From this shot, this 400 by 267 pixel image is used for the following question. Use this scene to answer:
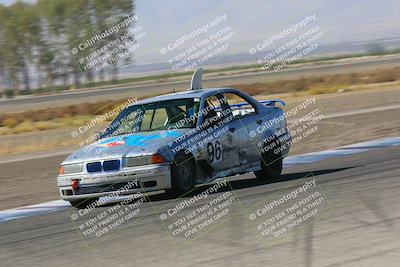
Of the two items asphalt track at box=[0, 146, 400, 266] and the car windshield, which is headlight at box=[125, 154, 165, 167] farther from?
the car windshield

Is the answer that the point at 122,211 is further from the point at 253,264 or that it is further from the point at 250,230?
the point at 253,264

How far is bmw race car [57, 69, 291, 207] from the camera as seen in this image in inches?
398

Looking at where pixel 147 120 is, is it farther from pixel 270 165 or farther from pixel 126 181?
pixel 270 165

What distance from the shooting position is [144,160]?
10.1 metres

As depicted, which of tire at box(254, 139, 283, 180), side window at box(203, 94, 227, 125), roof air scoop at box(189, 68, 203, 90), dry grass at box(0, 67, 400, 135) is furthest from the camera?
dry grass at box(0, 67, 400, 135)

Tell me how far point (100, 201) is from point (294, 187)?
2663 mm

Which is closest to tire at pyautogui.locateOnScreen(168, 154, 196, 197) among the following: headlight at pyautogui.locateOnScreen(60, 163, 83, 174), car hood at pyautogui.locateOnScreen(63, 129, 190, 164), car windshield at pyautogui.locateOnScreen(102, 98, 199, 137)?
car hood at pyautogui.locateOnScreen(63, 129, 190, 164)

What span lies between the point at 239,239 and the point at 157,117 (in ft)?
13.1

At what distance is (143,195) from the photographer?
10602 mm

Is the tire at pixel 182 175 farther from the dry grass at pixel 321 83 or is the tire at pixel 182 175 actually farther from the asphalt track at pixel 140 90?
the asphalt track at pixel 140 90

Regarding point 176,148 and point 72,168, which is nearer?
point 176,148

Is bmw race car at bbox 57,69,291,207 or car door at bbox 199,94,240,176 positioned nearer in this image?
bmw race car at bbox 57,69,291,207

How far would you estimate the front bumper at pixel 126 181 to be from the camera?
10.0 meters

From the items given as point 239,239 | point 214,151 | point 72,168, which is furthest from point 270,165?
point 239,239
